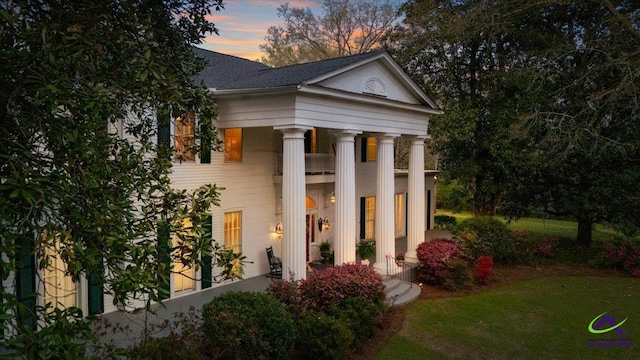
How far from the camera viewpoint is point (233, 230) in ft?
53.5

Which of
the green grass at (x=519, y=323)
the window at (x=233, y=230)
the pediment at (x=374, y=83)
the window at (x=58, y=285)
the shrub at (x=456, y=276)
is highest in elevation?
the pediment at (x=374, y=83)

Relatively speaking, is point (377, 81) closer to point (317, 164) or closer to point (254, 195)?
point (317, 164)

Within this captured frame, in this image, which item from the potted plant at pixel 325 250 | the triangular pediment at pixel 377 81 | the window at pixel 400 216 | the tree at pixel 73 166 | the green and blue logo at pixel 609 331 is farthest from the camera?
the window at pixel 400 216

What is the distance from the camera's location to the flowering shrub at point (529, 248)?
2155cm

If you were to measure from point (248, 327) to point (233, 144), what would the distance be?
8.28 metres

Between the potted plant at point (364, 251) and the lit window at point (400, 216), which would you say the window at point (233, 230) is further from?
the lit window at point (400, 216)

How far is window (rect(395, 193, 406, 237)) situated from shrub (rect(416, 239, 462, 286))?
7663 mm

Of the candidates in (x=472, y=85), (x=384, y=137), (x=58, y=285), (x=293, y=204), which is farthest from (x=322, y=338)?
(x=472, y=85)

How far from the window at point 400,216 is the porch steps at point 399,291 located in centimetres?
913

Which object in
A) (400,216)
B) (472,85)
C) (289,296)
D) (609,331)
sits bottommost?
(609,331)

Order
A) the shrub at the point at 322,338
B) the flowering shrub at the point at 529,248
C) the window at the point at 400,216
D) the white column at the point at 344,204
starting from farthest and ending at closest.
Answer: the window at the point at 400,216
the flowering shrub at the point at 529,248
the white column at the point at 344,204
the shrub at the point at 322,338

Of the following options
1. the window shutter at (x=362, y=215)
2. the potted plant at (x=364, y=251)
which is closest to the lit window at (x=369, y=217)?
the window shutter at (x=362, y=215)

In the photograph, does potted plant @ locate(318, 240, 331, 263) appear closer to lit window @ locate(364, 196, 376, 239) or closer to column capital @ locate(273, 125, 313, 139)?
lit window @ locate(364, 196, 376, 239)

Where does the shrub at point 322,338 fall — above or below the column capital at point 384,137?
below
